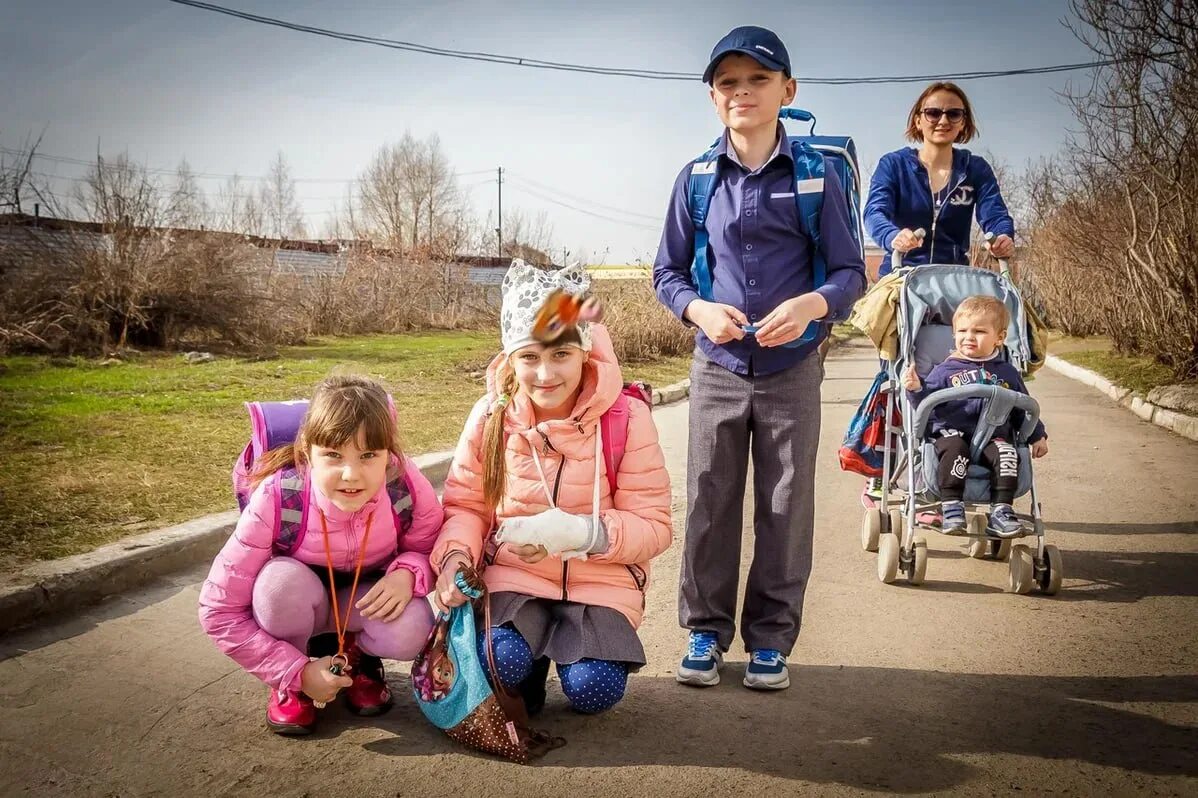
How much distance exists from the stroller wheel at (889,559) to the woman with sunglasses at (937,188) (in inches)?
64.2

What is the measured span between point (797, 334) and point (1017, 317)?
240cm

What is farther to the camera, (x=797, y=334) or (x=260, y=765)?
(x=797, y=334)

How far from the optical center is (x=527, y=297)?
3146 millimetres

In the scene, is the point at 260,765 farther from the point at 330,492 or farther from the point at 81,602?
the point at 81,602

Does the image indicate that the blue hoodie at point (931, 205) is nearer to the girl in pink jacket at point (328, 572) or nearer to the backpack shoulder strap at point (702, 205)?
the backpack shoulder strap at point (702, 205)

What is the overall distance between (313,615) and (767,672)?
1.57 metres

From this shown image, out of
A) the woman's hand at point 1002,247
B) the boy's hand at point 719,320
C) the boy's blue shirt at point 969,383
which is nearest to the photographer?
the boy's hand at point 719,320

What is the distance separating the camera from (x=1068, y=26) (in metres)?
12.3

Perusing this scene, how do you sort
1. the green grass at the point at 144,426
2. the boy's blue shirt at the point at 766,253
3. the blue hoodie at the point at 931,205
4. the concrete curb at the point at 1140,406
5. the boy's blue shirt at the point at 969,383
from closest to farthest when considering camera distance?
1. the boy's blue shirt at the point at 766,253
2. the boy's blue shirt at the point at 969,383
3. the green grass at the point at 144,426
4. the blue hoodie at the point at 931,205
5. the concrete curb at the point at 1140,406

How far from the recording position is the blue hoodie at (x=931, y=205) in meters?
5.34

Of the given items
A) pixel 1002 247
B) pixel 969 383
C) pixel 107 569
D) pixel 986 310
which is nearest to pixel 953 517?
pixel 969 383

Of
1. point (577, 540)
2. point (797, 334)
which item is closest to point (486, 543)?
point (577, 540)

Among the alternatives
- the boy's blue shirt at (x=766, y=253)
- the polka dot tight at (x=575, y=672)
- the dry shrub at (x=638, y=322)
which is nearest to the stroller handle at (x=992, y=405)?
the boy's blue shirt at (x=766, y=253)

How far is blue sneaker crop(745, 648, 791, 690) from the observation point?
132 inches
